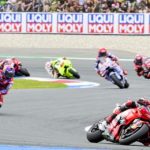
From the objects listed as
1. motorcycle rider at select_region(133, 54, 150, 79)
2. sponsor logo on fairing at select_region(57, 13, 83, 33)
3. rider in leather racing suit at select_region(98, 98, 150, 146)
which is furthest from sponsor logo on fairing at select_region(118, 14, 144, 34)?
rider in leather racing suit at select_region(98, 98, 150, 146)

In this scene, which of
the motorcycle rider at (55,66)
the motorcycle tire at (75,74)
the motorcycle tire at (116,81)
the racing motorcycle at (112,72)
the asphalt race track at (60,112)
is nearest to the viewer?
the asphalt race track at (60,112)

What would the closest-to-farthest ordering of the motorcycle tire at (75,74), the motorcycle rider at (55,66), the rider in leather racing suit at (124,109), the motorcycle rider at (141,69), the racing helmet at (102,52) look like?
the rider in leather racing suit at (124,109), the motorcycle rider at (141,69), the racing helmet at (102,52), the motorcycle tire at (75,74), the motorcycle rider at (55,66)

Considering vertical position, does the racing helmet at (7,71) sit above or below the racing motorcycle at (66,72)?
above

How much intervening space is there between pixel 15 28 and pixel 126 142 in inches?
1080

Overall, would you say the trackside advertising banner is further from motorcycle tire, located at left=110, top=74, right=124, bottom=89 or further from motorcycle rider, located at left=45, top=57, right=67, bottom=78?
motorcycle tire, located at left=110, top=74, right=124, bottom=89

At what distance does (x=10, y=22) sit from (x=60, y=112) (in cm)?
2149

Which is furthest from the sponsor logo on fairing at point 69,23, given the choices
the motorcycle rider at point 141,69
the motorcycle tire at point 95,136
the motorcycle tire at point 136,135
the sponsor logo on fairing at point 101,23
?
the motorcycle tire at point 136,135

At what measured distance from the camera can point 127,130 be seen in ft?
37.9

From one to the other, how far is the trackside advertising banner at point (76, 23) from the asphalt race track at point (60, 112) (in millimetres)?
7982

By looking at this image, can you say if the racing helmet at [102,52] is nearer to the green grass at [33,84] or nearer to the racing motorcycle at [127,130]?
the green grass at [33,84]

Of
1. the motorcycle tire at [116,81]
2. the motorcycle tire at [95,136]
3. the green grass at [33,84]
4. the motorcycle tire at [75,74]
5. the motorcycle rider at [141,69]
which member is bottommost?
the motorcycle tire at [75,74]

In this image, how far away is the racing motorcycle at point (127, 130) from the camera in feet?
37.3

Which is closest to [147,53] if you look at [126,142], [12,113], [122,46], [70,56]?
[122,46]

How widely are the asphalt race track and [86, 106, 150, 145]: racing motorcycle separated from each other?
0.12 m
